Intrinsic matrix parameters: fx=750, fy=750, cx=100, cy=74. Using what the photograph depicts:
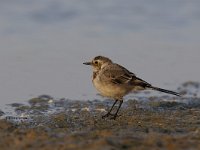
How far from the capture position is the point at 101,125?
10.9m

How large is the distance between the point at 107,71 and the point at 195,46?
5.69 m

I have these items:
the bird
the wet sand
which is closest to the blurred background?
the wet sand

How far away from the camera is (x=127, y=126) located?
1067cm

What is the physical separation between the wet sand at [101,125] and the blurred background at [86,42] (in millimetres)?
702

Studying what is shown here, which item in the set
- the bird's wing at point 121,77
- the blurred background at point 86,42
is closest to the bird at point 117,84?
the bird's wing at point 121,77

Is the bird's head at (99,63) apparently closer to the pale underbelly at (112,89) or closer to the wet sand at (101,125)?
the pale underbelly at (112,89)

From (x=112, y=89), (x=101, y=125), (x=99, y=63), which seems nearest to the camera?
(x=101, y=125)

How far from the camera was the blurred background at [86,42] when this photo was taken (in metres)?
14.6

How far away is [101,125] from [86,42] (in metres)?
6.48

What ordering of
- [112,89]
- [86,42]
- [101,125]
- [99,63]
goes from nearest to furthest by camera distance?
1. [101,125]
2. [112,89]
3. [99,63]
4. [86,42]

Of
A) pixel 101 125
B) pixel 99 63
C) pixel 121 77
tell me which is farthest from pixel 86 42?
pixel 101 125

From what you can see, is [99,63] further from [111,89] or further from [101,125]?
[101,125]

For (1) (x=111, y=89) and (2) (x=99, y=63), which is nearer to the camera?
(1) (x=111, y=89)

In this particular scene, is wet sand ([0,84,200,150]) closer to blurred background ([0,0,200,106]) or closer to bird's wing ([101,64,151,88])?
bird's wing ([101,64,151,88])
